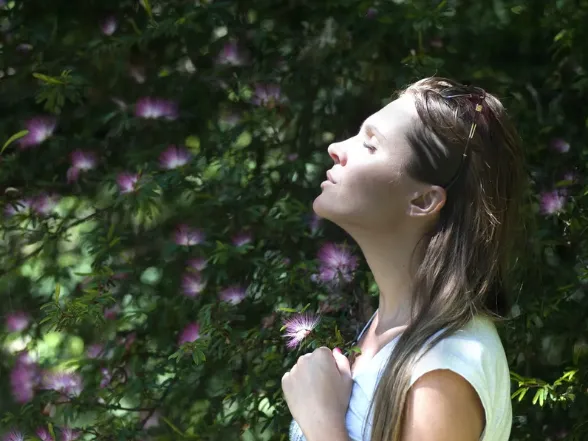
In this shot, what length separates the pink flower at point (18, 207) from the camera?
7.79ft

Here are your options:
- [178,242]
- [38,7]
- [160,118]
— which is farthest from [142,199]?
[38,7]

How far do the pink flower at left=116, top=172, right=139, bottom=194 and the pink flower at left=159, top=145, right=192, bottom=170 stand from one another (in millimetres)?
78

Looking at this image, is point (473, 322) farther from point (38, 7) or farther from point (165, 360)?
point (38, 7)

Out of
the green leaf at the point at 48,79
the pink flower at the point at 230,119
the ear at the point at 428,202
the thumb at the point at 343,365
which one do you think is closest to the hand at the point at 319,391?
the thumb at the point at 343,365

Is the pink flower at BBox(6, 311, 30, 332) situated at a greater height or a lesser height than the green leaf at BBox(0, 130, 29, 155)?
lesser

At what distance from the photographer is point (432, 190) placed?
1294 mm

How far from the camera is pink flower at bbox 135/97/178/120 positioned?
7.49 feet

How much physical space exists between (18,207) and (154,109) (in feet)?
1.59

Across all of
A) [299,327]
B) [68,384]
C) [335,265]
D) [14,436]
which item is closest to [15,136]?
[68,384]

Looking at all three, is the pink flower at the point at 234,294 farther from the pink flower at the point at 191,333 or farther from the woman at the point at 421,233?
the woman at the point at 421,233

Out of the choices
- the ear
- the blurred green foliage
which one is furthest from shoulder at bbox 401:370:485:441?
the blurred green foliage

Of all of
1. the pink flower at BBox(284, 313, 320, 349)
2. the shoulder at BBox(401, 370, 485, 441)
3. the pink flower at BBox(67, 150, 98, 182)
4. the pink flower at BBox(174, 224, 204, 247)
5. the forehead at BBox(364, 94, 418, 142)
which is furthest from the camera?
the pink flower at BBox(67, 150, 98, 182)

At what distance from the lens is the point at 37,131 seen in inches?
94.0

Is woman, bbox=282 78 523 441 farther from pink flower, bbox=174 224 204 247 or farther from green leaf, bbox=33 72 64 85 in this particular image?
green leaf, bbox=33 72 64 85
